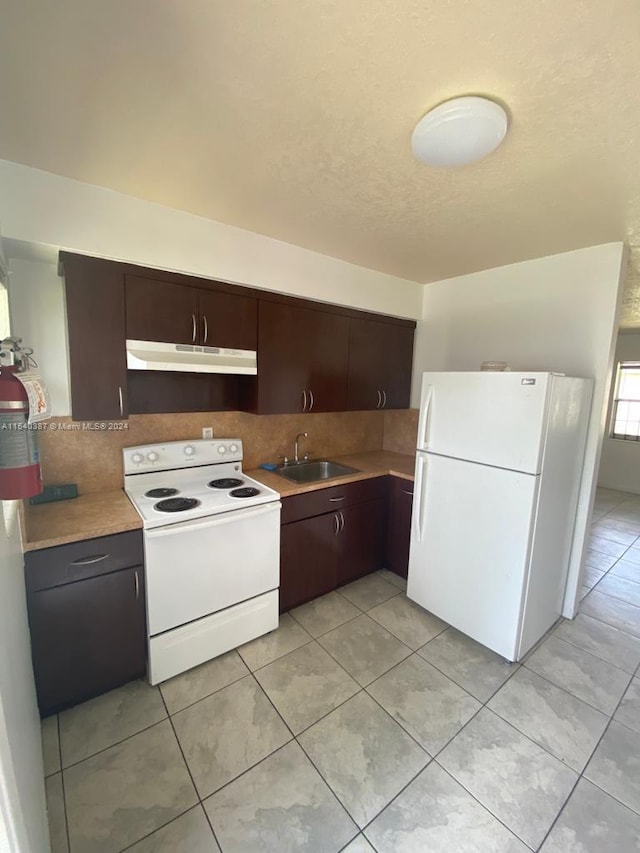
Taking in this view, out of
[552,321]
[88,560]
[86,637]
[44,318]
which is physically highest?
[552,321]

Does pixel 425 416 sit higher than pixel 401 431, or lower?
higher

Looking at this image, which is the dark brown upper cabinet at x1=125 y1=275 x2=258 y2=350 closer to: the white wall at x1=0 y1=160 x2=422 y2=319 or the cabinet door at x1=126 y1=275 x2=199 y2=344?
the cabinet door at x1=126 y1=275 x2=199 y2=344

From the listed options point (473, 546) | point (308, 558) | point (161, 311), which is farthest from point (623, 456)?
point (161, 311)

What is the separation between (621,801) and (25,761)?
2.12m

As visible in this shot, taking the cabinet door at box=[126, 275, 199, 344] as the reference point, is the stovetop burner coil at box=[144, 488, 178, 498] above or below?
below

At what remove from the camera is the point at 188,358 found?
78.5 inches

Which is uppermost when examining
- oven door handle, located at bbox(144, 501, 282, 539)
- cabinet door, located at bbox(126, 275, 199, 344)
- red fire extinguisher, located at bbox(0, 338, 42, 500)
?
cabinet door, located at bbox(126, 275, 199, 344)

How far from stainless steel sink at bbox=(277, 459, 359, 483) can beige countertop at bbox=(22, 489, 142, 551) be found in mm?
1201

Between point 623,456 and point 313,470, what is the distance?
213 inches

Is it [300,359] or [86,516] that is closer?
[86,516]

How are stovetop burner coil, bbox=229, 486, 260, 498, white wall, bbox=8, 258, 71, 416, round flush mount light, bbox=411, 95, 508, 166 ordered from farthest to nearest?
stovetop burner coil, bbox=229, 486, 260, 498, white wall, bbox=8, 258, 71, 416, round flush mount light, bbox=411, 95, 508, 166

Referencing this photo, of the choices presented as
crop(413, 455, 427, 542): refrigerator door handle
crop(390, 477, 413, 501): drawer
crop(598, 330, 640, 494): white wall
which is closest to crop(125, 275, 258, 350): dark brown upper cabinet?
crop(413, 455, 427, 542): refrigerator door handle

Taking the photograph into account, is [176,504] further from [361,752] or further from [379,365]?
[379,365]

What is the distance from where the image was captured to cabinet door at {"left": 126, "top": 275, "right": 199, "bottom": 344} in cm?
185
